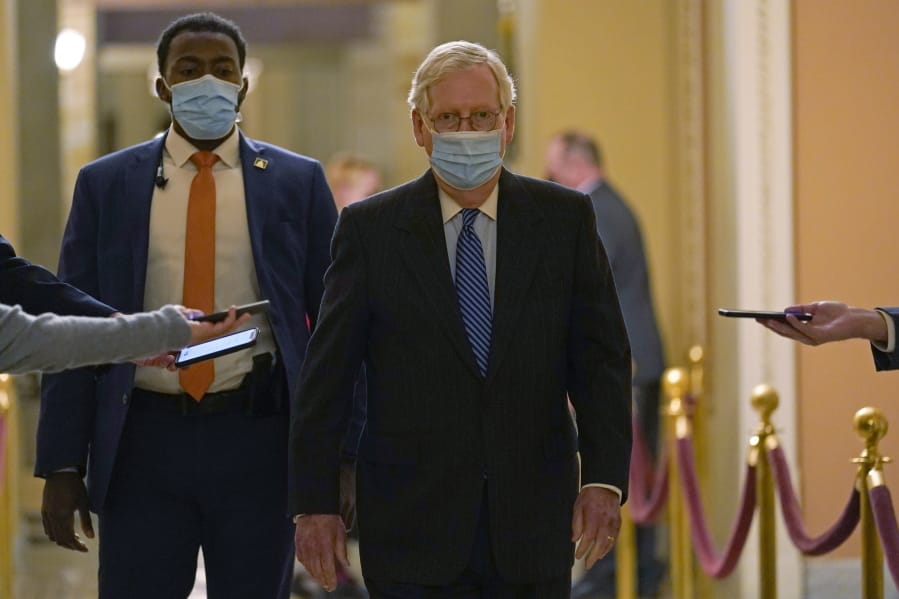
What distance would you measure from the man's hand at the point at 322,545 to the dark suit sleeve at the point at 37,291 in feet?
2.36

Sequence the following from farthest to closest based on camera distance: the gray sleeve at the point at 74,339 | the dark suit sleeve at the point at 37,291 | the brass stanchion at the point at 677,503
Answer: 1. the brass stanchion at the point at 677,503
2. the dark suit sleeve at the point at 37,291
3. the gray sleeve at the point at 74,339

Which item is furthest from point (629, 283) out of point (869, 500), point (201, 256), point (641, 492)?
point (201, 256)

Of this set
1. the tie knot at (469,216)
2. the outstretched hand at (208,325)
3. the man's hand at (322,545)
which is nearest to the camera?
the outstretched hand at (208,325)

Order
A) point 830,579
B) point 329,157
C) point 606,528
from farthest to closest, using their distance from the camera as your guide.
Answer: point 329,157, point 830,579, point 606,528

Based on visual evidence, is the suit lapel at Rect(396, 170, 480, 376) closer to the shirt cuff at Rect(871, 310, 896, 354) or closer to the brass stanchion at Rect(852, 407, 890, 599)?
the shirt cuff at Rect(871, 310, 896, 354)

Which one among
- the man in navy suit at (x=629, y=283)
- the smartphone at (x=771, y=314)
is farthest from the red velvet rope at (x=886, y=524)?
the man in navy suit at (x=629, y=283)

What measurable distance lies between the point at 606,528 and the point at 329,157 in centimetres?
2512

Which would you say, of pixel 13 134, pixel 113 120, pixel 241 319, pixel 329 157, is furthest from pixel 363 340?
pixel 329 157

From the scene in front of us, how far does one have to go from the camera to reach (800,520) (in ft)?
17.7

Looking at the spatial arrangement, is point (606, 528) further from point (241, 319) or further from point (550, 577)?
point (241, 319)

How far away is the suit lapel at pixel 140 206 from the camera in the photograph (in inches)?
164

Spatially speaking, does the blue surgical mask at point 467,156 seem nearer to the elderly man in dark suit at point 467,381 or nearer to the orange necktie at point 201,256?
the elderly man in dark suit at point 467,381

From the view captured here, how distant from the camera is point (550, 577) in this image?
3629mm

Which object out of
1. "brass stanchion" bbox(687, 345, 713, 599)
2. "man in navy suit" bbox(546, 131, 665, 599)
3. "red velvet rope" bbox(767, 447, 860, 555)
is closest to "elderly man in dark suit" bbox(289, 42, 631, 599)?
"red velvet rope" bbox(767, 447, 860, 555)
